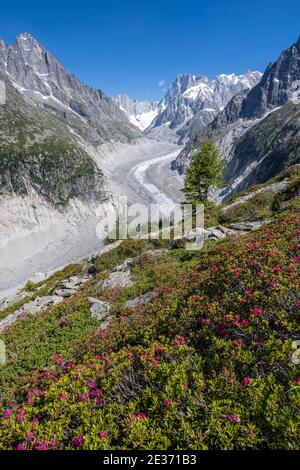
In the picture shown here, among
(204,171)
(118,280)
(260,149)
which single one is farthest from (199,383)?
(260,149)

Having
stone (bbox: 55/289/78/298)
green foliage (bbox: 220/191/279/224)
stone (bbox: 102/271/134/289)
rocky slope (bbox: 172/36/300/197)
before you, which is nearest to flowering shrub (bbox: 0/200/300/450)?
stone (bbox: 102/271/134/289)

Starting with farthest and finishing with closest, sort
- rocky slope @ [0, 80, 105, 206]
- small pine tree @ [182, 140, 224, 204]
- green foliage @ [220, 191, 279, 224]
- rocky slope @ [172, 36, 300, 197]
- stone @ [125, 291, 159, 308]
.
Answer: rocky slope @ [172, 36, 300, 197] < rocky slope @ [0, 80, 105, 206] < small pine tree @ [182, 140, 224, 204] < green foliage @ [220, 191, 279, 224] < stone @ [125, 291, 159, 308]

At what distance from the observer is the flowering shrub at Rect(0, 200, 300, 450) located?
14.4 feet

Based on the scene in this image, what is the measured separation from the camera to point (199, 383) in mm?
5074

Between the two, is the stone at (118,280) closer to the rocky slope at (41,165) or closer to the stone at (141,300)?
the stone at (141,300)

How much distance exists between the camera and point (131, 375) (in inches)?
244

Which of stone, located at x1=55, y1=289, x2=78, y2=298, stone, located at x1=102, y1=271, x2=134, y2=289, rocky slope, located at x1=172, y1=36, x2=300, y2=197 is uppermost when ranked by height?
rocky slope, located at x1=172, y1=36, x2=300, y2=197

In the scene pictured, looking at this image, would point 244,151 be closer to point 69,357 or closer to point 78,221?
point 78,221

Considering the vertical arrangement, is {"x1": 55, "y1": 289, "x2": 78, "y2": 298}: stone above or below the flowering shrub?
below

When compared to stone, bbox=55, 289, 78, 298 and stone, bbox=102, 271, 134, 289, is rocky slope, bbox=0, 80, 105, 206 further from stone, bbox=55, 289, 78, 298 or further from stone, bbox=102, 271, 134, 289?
stone, bbox=102, 271, 134, 289

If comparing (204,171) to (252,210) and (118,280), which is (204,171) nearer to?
(252,210)

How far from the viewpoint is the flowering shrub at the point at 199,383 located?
4.38m

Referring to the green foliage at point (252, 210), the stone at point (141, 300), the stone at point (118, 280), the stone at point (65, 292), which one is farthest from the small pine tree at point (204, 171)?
the stone at point (141, 300)

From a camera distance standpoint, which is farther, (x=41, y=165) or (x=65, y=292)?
(x=41, y=165)
